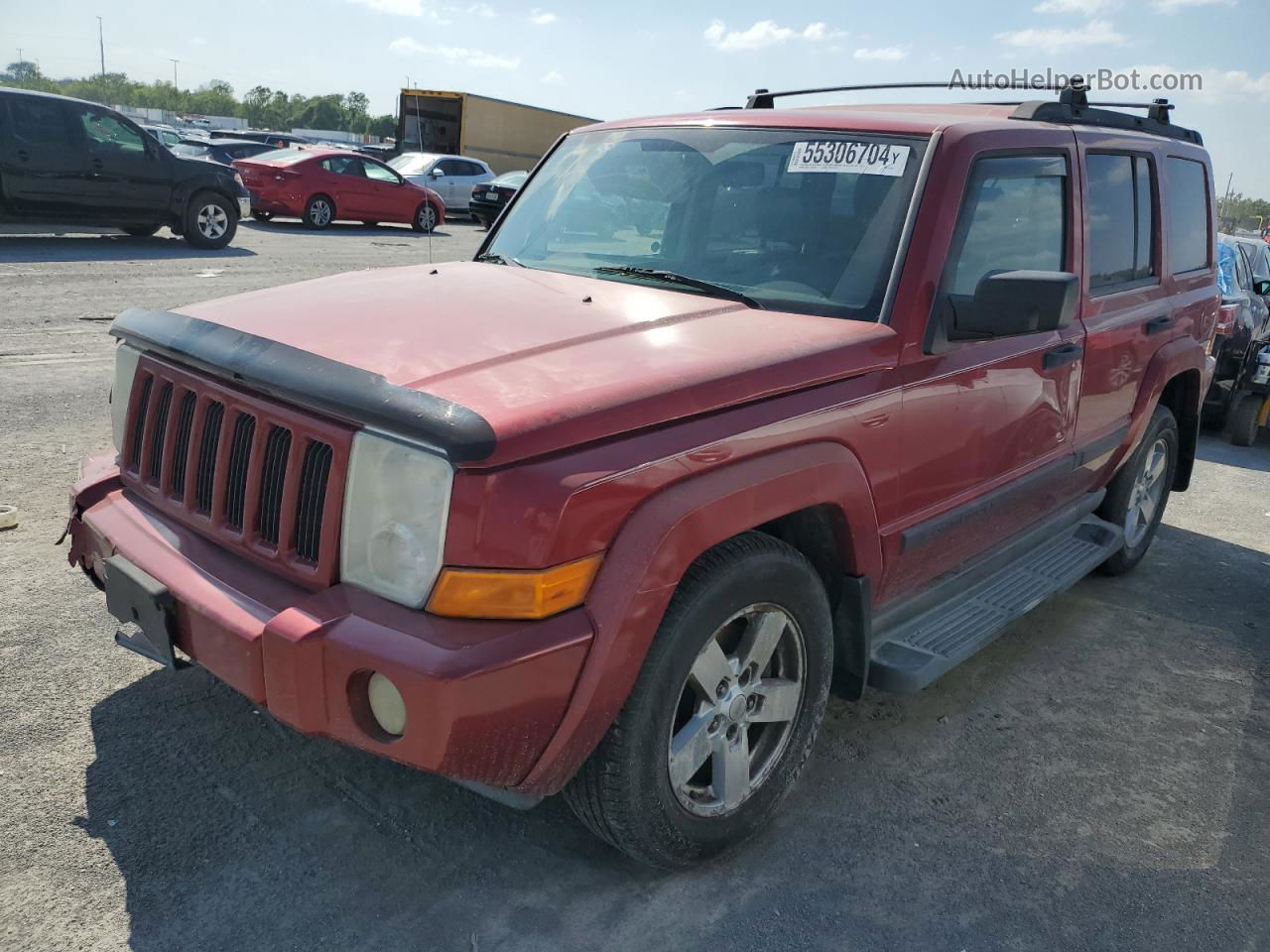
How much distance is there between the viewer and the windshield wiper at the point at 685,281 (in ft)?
10.7

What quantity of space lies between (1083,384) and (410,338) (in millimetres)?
2714

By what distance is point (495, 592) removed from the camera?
2.23m

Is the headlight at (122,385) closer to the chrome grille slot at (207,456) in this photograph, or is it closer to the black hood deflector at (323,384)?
the black hood deflector at (323,384)

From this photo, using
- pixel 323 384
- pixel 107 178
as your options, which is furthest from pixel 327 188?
pixel 323 384

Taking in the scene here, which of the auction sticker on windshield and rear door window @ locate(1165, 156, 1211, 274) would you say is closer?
the auction sticker on windshield

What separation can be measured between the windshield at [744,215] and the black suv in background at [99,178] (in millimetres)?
11305

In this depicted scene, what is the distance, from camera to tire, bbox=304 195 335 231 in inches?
740

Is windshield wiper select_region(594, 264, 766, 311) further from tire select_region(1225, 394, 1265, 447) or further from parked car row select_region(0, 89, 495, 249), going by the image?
tire select_region(1225, 394, 1265, 447)

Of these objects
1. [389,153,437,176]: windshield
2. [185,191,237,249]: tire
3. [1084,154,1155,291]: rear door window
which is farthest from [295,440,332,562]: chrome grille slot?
[389,153,437,176]: windshield

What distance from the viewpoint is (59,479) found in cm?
521

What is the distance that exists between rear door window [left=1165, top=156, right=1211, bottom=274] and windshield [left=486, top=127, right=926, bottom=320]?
217 centimetres

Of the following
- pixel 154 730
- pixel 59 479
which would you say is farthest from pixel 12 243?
pixel 154 730

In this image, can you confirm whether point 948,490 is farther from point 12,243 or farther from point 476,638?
point 12,243

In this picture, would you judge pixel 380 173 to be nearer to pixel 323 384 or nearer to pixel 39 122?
pixel 39 122
